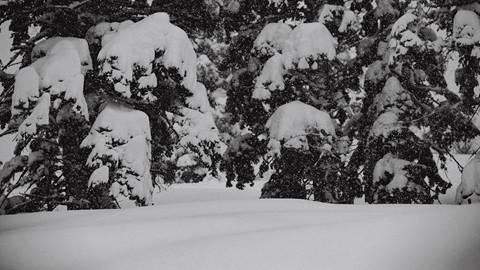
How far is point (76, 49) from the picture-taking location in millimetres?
6723

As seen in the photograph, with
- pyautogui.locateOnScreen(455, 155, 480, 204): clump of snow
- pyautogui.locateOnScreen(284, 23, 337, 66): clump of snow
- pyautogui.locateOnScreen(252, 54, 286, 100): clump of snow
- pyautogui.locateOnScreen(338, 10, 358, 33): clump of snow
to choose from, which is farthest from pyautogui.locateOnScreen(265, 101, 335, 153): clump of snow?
pyautogui.locateOnScreen(455, 155, 480, 204): clump of snow

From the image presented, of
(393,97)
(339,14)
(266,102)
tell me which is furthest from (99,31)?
(393,97)

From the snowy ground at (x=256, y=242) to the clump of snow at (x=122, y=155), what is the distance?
3.22 m

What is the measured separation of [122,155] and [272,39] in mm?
3691

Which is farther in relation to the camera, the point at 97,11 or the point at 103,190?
the point at 97,11

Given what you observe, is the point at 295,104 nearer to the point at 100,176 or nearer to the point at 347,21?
the point at 347,21

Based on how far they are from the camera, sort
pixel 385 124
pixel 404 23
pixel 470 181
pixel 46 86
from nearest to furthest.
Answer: pixel 46 86 → pixel 470 181 → pixel 404 23 → pixel 385 124

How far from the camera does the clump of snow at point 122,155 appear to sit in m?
6.33

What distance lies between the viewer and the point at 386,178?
294 inches

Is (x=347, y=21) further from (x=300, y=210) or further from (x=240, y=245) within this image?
(x=240, y=245)

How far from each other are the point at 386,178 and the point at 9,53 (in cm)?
738

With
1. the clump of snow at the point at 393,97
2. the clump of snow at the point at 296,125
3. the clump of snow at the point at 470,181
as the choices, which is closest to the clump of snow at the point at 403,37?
the clump of snow at the point at 393,97

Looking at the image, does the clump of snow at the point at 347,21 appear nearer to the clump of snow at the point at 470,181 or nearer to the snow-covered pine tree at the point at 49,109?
the clump of snow at the point at 470,181

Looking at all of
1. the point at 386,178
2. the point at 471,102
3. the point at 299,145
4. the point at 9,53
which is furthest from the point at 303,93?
the point at 9,53
